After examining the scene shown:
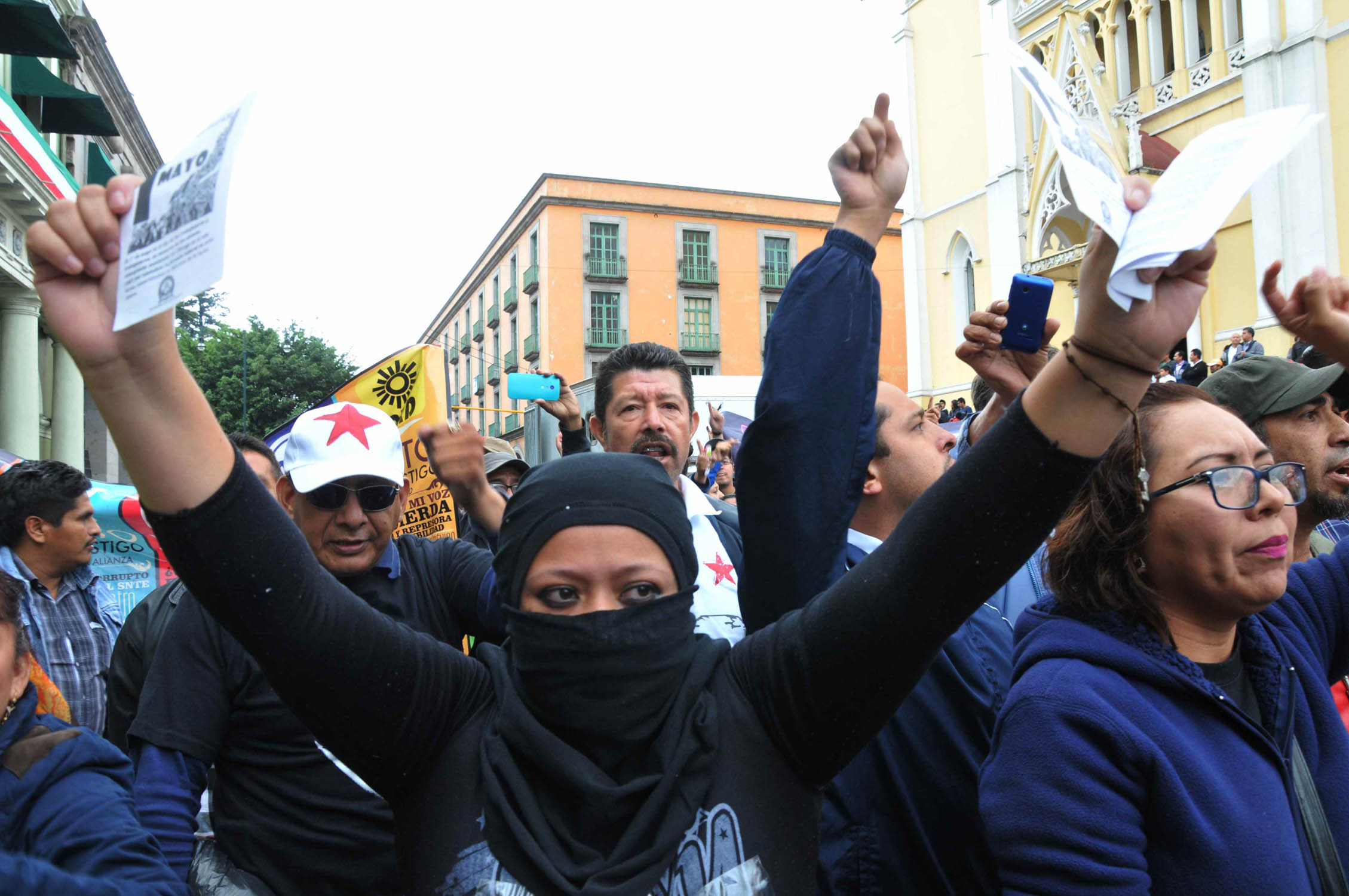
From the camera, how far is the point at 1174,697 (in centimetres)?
168

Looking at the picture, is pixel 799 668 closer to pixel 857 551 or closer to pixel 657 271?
pixel 857 551

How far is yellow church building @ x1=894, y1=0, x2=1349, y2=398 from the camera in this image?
49.5 ft

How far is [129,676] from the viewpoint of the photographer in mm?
2682

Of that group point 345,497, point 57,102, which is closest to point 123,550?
point 345,497

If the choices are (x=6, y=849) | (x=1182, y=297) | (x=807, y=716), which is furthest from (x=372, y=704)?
(x=1182, y=297)

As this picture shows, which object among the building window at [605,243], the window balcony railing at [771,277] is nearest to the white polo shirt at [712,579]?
the building window at [605,243]

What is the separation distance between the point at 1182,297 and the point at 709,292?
38.8 m

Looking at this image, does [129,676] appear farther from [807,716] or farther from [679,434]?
[807,716]

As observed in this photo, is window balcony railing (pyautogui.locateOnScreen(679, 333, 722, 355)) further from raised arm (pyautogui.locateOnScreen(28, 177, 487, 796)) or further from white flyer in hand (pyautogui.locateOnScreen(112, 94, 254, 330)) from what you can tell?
white flyer in hand (pyautogui.locateOnScreen(112, 94, 254, 330))

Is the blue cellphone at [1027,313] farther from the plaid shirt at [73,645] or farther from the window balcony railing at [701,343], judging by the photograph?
the window balcony railing at [701,343]

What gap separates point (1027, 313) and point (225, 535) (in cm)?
159

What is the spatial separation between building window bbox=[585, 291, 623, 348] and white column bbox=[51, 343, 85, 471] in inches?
798

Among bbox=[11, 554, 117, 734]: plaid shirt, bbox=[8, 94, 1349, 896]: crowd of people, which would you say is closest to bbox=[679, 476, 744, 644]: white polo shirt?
bbox=[8, 94, 1349, 896]: crowd of people

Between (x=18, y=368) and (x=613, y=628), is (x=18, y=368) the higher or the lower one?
the higher one
